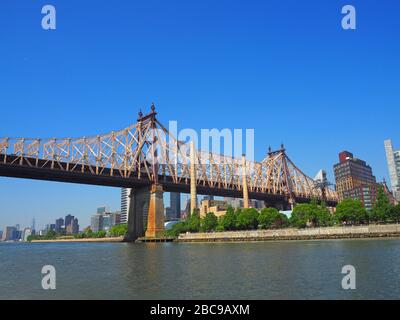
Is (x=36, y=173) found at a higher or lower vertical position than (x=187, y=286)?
higher

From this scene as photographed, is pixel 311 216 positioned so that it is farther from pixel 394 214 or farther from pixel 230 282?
pixel 230 282

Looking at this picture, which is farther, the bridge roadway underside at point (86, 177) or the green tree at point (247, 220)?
the green tree at point (247, 220)

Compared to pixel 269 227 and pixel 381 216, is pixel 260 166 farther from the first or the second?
pixel 381 216

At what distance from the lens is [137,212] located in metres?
119

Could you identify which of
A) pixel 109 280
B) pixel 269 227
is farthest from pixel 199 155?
pixel 109 280

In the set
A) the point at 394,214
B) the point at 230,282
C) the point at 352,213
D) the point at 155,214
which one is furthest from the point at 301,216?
the point at 230,282

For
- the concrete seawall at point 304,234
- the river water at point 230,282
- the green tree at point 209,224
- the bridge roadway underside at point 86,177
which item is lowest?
the river water at point 230,282

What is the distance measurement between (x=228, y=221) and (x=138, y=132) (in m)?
42.5

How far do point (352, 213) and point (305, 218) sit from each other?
12.1m

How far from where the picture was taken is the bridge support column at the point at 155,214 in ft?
356

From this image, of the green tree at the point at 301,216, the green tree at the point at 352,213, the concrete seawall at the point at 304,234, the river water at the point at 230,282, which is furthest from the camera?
the green tree at the point at 301,216

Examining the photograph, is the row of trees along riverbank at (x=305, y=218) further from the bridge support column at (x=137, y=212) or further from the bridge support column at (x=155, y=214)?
the bridge support column at (x=137, y=212)

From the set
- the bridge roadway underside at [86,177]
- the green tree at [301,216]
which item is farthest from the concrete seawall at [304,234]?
the bridge roadway underside at [86,177]

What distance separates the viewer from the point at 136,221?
118m
